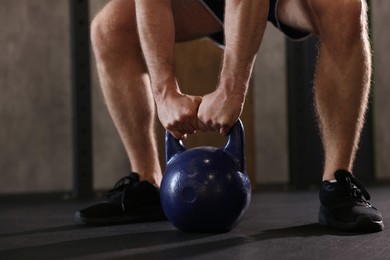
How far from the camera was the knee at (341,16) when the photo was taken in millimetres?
1492

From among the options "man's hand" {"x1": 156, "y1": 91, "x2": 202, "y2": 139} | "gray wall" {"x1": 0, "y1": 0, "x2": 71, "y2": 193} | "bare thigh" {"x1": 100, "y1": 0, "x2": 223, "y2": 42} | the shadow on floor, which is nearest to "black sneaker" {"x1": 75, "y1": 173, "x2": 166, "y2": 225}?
the shadow on floor

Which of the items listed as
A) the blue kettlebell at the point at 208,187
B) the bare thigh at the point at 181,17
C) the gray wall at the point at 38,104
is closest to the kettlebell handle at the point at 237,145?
the blue kettlebell at the point at 208,187

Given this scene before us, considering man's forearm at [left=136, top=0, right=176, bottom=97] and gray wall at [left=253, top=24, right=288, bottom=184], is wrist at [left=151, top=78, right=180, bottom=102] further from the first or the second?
gray wall at [left=253, top=24, right=288, bottom=184]

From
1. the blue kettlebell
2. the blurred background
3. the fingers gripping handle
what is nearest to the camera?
the blue kettlebell

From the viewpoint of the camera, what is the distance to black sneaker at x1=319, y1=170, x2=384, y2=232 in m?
1.35

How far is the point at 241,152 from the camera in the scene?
1334 millimetres

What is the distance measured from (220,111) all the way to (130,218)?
1.73 feet

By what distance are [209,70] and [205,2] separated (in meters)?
1.18

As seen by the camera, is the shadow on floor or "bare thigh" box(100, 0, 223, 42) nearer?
the shadow on floor

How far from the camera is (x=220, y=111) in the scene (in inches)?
52.0

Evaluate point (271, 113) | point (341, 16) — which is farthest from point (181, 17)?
point (271, 113)

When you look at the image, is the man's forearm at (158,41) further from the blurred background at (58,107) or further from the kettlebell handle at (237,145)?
the blurred background at (58,107)

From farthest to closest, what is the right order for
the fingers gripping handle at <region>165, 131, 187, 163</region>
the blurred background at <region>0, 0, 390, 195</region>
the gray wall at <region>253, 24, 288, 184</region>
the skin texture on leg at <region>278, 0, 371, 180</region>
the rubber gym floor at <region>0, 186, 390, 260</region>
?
the gray wall at <region>253, 24, 288, 184</region> < the blurred background at <region>0, 0, 390, 195</region> < the skin texture on leg at <region>278, 0, 371, 180</region> < the fingers gripping handle at <region>165, 131, 187, 163</region> < the rubber gym floor at <region>0, 186, 390, 260</region>

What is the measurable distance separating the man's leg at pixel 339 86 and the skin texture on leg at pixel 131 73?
0.37 meters
